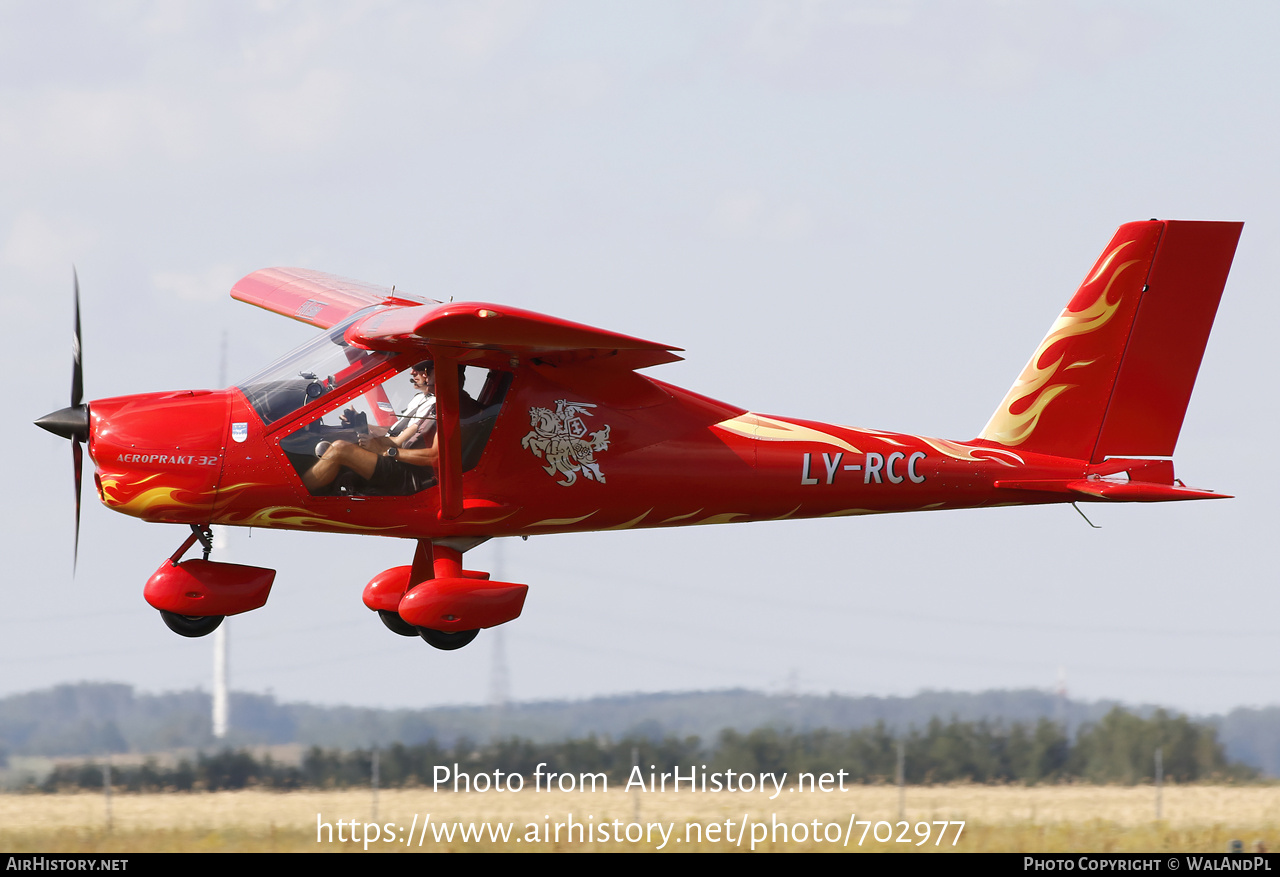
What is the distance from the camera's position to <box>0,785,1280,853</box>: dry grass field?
18.0m

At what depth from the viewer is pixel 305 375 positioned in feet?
48.0

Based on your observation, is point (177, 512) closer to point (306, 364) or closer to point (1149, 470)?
point (306, 364)

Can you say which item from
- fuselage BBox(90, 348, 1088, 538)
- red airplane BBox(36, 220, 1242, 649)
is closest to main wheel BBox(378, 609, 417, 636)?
red airplane BBox(36, 220, 1242, 649)

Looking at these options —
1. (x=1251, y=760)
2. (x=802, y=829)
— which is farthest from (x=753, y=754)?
(x=1251, y=760)

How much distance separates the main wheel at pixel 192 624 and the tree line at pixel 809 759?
7.71 metres

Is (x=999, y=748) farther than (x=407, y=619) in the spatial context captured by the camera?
Yes

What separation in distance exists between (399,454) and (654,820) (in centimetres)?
701

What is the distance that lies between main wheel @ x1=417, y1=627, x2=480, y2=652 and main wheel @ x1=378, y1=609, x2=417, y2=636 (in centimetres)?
28

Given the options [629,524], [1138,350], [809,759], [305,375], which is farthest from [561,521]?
[809,759]

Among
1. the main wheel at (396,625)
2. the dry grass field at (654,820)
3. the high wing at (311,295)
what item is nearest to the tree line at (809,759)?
the dry grass field at (654,820)

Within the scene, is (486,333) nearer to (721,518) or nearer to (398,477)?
(398,477)

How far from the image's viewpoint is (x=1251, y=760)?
23688 mm

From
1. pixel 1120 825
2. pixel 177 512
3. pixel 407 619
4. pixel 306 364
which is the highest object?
pixel 306 364

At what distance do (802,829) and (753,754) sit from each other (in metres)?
5.48
